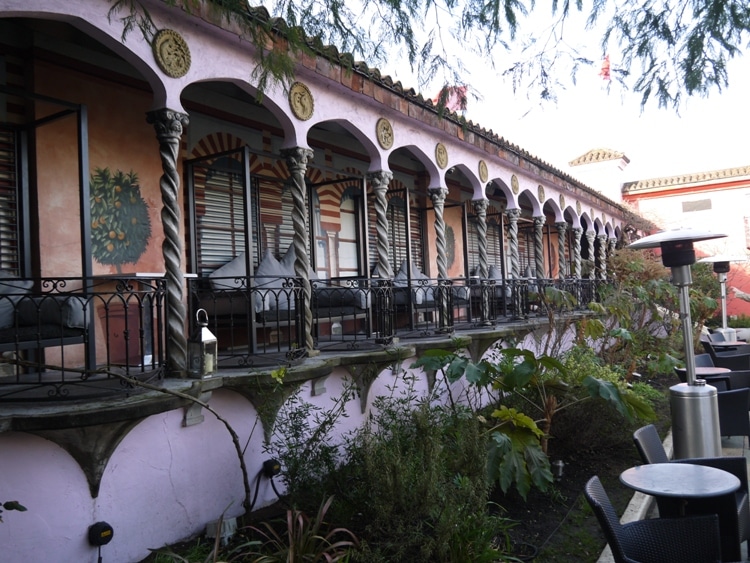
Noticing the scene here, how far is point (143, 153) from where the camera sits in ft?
20.7

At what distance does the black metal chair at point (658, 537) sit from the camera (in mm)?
2934

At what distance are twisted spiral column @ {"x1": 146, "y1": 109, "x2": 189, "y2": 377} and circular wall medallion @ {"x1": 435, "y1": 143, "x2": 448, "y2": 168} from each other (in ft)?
15.9

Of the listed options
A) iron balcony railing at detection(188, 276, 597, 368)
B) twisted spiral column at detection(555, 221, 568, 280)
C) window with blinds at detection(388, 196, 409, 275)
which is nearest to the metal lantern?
iron balcony railing at detection(188, 276, 597, 368)

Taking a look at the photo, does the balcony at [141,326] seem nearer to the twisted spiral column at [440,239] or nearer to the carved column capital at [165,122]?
the twisted spiral column at [440,239]

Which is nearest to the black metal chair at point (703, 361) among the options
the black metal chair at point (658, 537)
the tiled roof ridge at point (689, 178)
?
the black metal chair at point (658, 537)

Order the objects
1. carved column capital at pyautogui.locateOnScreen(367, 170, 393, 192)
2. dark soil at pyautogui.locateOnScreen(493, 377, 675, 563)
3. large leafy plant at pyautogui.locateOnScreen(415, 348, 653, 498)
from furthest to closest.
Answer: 1. carved column capital at pyautogui.locateOnScreen(367, 170, 393, 192)
2. large leafy plant at pyautogui.locateOnScreen(415, 348, 653, 498)
3. dark soil at pyautogui.locateOnScreen(493, 377, 675, 563)

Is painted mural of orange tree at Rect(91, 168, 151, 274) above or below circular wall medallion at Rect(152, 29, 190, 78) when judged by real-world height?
below

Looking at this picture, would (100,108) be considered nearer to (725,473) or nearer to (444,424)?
(444,424)

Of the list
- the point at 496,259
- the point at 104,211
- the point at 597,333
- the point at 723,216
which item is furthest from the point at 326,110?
Answer: the point at 723,216

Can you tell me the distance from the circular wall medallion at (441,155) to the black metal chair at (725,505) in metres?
5.65

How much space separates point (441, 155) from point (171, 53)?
492 cm

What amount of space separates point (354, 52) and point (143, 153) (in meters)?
3.08

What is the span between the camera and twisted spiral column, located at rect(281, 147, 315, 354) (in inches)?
232

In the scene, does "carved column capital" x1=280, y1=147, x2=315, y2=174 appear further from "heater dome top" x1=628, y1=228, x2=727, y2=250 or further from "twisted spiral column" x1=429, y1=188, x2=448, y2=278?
"heater dome top" x1=628, y1=228, x2=727, y2=250
